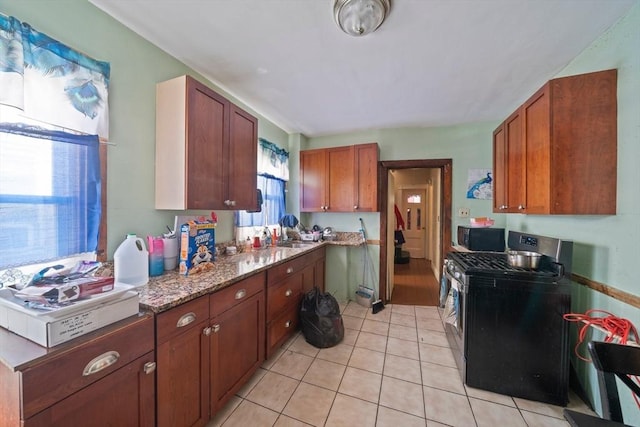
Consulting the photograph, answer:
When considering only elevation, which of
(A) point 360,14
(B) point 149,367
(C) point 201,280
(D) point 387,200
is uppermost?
(A) point 360,14

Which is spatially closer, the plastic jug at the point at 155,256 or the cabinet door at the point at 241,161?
the plastic jug at the point at 155,256

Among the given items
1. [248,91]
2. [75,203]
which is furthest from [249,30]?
[75,203]

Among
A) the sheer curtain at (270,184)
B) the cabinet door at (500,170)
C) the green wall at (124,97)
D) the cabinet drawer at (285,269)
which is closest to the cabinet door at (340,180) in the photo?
the sheer curtain at (270,184)

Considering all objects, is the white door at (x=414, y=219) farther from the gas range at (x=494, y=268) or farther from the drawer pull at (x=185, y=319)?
the drawer pull at (x=185, y=319)

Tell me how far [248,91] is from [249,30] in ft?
2.67

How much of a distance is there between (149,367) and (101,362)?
217 millimetres

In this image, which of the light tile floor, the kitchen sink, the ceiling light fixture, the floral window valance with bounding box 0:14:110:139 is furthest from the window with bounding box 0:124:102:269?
the kitchen sink

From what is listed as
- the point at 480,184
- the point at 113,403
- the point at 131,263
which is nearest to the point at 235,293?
the point at 131,263

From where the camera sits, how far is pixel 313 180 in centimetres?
335

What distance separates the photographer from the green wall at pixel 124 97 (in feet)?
4.10

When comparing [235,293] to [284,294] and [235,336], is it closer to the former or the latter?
[235,336]

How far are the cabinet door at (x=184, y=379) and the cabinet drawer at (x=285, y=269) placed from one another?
0.67 meters

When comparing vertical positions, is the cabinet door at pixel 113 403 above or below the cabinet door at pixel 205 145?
below

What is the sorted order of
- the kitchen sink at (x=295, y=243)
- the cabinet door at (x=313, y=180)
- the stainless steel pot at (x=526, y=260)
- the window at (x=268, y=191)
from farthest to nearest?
the cabinet door at (x=313, y=180)
the kitchen sink at (x=295, y=243)
the window at (x=268, y=191)
the stainless steel pot at (x=526, y=260)
